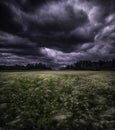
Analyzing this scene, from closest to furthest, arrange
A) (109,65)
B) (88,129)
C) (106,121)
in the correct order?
(88,129) < (106,121) < (109,65)

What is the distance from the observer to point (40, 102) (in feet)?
33.0

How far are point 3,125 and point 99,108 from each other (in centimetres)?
596

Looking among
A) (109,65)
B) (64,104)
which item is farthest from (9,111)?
(109,65)

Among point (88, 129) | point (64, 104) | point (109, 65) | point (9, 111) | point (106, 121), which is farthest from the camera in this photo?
point (109, 65)

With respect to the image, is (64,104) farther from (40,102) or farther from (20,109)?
(20,109)

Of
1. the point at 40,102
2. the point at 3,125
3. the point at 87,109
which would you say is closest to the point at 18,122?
the point at 3,125

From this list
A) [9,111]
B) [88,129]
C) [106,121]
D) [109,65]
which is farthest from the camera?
[109,65]

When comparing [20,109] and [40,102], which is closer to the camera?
[20,109]

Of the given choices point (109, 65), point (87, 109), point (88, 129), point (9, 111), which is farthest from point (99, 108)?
point (109, 65)

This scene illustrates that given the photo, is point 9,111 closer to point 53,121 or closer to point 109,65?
point 53,121

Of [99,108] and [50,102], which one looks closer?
[99,108]

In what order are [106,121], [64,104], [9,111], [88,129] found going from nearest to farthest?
[88,129] → [106,121] → [9,111] → [64,104]

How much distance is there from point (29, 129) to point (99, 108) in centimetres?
488

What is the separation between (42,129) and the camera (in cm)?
627
